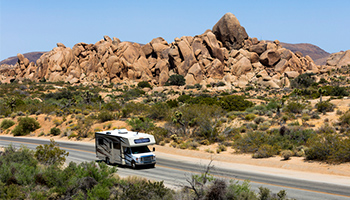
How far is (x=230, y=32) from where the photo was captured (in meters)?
114

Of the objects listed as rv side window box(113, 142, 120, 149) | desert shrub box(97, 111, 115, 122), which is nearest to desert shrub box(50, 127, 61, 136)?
desert shrub box(97, 111, 115, 122)

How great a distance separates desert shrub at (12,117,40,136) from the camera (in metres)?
49.0

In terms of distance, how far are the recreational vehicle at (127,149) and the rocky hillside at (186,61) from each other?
245 feet

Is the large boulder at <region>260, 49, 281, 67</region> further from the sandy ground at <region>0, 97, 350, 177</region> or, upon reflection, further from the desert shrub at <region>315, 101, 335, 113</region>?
the desert shrub at <region>315, 101, 335, 113</region>

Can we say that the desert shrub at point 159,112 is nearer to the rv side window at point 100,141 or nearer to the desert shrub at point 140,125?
the desert shrub at point 140,125

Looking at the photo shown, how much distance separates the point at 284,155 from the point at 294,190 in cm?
942

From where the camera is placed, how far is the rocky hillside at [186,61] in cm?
10275

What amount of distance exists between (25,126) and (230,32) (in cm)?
8429

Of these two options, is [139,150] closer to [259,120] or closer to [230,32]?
[259,120]

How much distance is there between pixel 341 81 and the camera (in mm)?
84312

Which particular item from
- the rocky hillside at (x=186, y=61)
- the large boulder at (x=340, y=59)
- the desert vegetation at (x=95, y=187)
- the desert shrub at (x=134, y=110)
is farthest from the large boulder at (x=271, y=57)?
the desert vegetation at (x=95, y=187)

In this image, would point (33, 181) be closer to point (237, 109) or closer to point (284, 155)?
point (284, 155)

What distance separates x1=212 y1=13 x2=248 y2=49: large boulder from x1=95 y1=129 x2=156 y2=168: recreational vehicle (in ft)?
320

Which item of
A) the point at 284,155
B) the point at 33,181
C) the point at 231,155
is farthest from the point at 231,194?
the point at 231,155
